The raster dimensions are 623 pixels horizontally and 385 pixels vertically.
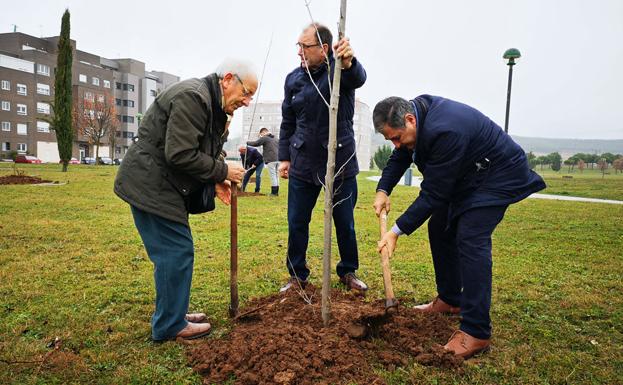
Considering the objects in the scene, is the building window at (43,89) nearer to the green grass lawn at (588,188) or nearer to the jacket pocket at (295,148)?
the green grass lawn at (588,188)

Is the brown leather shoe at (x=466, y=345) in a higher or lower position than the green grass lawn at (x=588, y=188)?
lower

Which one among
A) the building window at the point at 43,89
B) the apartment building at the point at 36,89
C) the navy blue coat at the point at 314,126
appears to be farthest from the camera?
the building window at the point at 43,89

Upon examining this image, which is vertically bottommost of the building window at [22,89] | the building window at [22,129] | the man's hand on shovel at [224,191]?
the man's hand on shovel at [224,191]

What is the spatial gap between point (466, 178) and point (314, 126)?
58.0 inches

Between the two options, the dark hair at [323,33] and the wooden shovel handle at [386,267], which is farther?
the dark hair at [323,33]

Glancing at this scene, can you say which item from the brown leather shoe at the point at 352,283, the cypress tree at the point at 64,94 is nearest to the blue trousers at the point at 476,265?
the brown leather shoe at the point at 352,283

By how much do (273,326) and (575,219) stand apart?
30.4ft

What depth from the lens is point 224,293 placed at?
14.0ft

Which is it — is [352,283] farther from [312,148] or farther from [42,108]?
[42,108]

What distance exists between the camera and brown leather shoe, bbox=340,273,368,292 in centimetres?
426

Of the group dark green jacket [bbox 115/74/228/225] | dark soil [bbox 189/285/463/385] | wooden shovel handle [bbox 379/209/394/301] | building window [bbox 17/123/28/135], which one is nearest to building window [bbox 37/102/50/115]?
building window [bbox 17/123/28/135]

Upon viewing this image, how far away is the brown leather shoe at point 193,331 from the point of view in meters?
3.17

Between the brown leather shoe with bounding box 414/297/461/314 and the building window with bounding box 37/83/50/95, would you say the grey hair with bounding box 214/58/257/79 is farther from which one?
the building window with bounding box 37/83/50/95

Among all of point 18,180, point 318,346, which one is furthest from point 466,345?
point 18,180
